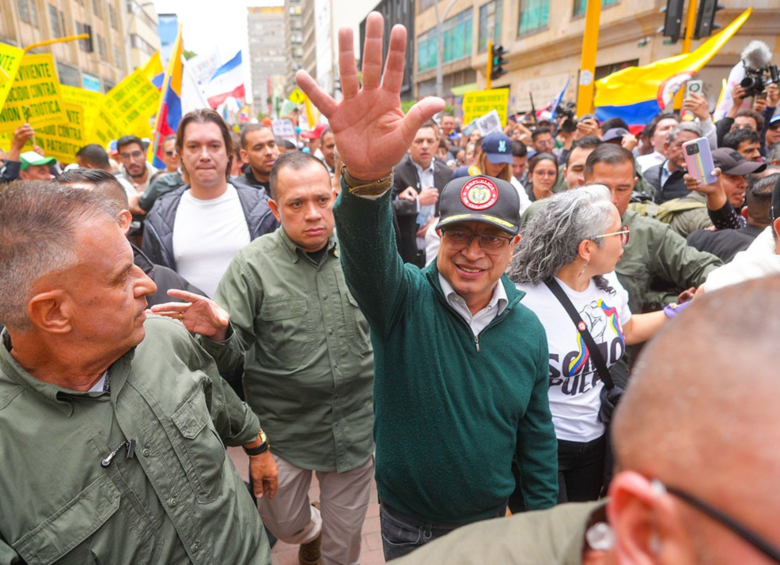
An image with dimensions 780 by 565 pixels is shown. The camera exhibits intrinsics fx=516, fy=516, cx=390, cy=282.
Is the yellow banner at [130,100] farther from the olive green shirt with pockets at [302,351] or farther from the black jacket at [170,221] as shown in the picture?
the olive green shirt with pockets at [302,351]

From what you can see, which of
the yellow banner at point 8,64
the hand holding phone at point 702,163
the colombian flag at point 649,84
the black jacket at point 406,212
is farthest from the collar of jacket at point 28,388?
the colombian flag at point 649,84

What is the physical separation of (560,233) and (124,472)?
195cm

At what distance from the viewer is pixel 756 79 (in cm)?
687

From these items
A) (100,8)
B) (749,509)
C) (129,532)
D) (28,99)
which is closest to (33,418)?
(129,532)

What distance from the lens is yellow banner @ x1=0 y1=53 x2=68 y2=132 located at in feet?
17.3

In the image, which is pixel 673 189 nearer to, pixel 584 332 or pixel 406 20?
pixel 584 332

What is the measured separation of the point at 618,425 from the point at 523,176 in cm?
661

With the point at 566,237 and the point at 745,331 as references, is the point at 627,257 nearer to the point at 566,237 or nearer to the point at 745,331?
the point at 566,237

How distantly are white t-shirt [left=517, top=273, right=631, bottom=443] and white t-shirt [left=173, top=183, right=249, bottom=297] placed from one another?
1.83 meters

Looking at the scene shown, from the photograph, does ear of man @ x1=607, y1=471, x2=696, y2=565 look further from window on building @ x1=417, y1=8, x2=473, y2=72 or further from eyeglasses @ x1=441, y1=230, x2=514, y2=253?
window on building @ x1=417, y1=8, x2=473, y2=72

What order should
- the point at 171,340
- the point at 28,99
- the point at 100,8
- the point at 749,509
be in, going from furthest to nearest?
the point at 100,8 → the point at 28,99 → the point at 171,340 → the point at 749,509

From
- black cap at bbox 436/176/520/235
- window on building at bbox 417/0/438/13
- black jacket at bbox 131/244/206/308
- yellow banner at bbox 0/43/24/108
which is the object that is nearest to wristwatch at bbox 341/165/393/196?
black cap at bbox 436/176/520/235

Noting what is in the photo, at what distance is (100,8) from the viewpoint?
3841 centimetres

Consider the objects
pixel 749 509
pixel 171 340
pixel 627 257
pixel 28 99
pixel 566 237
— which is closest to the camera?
pixel 749 509
